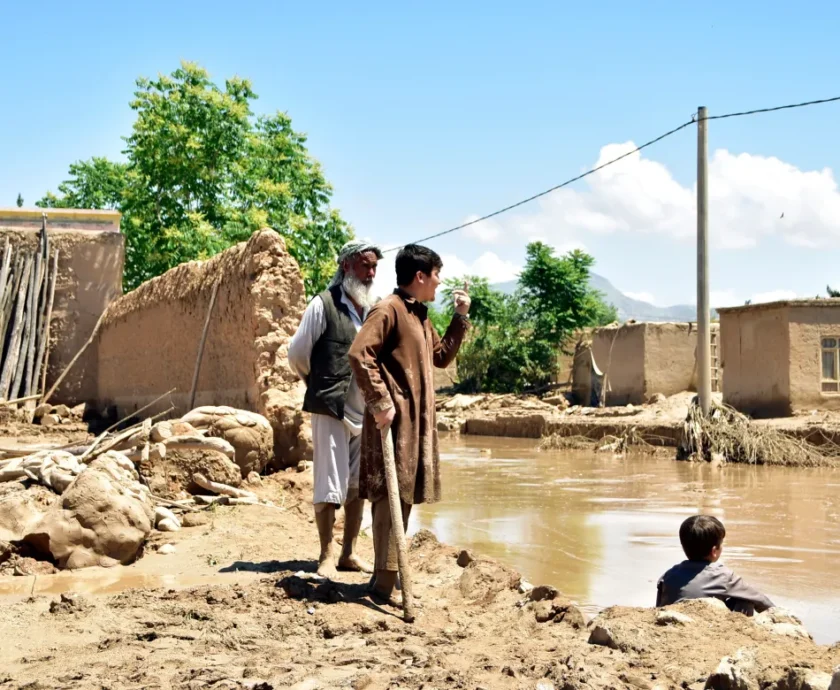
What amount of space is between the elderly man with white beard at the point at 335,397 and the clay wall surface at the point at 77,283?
9.25 meters

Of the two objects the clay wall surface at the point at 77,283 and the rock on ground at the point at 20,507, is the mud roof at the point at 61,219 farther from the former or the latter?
the rock on ground at the point at 20,507

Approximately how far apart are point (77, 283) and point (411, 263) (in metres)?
10.1

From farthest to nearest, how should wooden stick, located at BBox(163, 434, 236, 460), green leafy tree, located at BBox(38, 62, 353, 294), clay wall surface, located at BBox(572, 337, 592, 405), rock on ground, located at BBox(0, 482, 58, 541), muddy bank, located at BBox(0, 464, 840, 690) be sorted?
clay wall surface, located at BBox(572, 337, 592, 405), green leafy tree, located at BBox(38, 62, 353, 294), wooden stick, located at BBox(163, 434, 236, 460), rock on ground, located at BBox(0, 482, 58, 541), muddy bank, located at BBox(0, 464, 840, 690)

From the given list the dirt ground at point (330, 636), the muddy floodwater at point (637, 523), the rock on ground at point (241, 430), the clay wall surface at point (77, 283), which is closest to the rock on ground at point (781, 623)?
the dirt ground at point (330, 636)

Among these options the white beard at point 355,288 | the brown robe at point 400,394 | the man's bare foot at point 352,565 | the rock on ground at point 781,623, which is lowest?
the man's bare foot at point 352,565

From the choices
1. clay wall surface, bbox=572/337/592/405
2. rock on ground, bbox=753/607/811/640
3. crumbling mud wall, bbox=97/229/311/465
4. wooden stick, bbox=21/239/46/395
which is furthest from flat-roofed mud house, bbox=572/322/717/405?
rock on ground, bbox=753/607/811/640

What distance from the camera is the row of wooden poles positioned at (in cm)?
1279

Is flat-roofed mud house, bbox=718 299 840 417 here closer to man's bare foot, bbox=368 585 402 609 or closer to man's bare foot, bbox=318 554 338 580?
man's bare foot, bbox=318 554 338 580

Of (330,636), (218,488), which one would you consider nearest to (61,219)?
(218,488)

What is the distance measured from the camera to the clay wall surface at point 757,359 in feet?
52.1

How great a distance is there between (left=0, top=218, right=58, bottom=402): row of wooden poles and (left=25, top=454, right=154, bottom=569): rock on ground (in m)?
8.15

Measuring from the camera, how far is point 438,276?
176 inches

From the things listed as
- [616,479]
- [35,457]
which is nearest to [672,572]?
[35,457]

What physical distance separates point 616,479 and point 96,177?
82.7 feet
